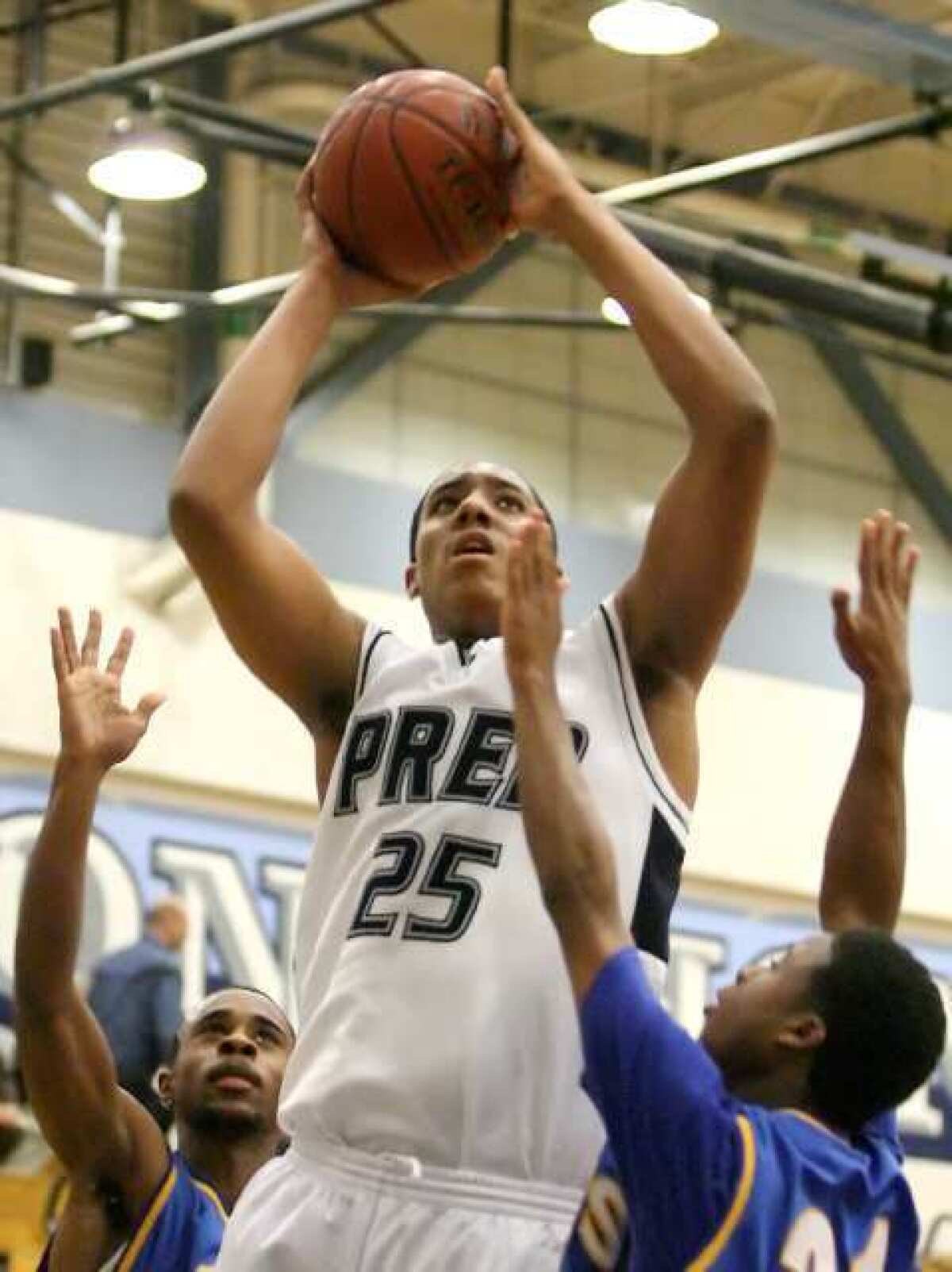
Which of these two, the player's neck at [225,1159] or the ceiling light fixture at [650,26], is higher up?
the ceiling light fixture at [650,26]

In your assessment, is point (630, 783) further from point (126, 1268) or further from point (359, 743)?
point (126, 1268)

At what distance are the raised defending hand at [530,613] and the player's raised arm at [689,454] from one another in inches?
20.1

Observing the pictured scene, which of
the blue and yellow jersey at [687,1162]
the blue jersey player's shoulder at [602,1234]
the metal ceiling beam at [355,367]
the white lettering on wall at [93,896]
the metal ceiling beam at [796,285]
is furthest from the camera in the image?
the metal ceiling beam at [355,367]

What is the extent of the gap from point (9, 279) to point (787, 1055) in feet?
31.8

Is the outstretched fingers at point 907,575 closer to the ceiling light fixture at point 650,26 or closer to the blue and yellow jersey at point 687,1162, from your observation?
the blue and yellow jersey at point 687,1162

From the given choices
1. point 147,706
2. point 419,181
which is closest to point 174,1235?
point 147,706

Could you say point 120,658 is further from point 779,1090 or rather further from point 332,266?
point 779,1090

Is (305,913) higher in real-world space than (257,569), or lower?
lower

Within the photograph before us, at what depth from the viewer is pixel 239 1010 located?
5.88m

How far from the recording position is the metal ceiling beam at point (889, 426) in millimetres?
16875

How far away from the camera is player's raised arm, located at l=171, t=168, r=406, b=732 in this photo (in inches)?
181

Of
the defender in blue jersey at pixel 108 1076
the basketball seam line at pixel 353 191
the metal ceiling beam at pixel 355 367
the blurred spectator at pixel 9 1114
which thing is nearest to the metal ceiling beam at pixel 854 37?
the metal ceiling beam at pixel 355 367

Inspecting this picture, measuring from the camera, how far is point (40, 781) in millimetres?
13508

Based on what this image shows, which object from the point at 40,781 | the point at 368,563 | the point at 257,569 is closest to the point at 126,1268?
the point at 257,569
